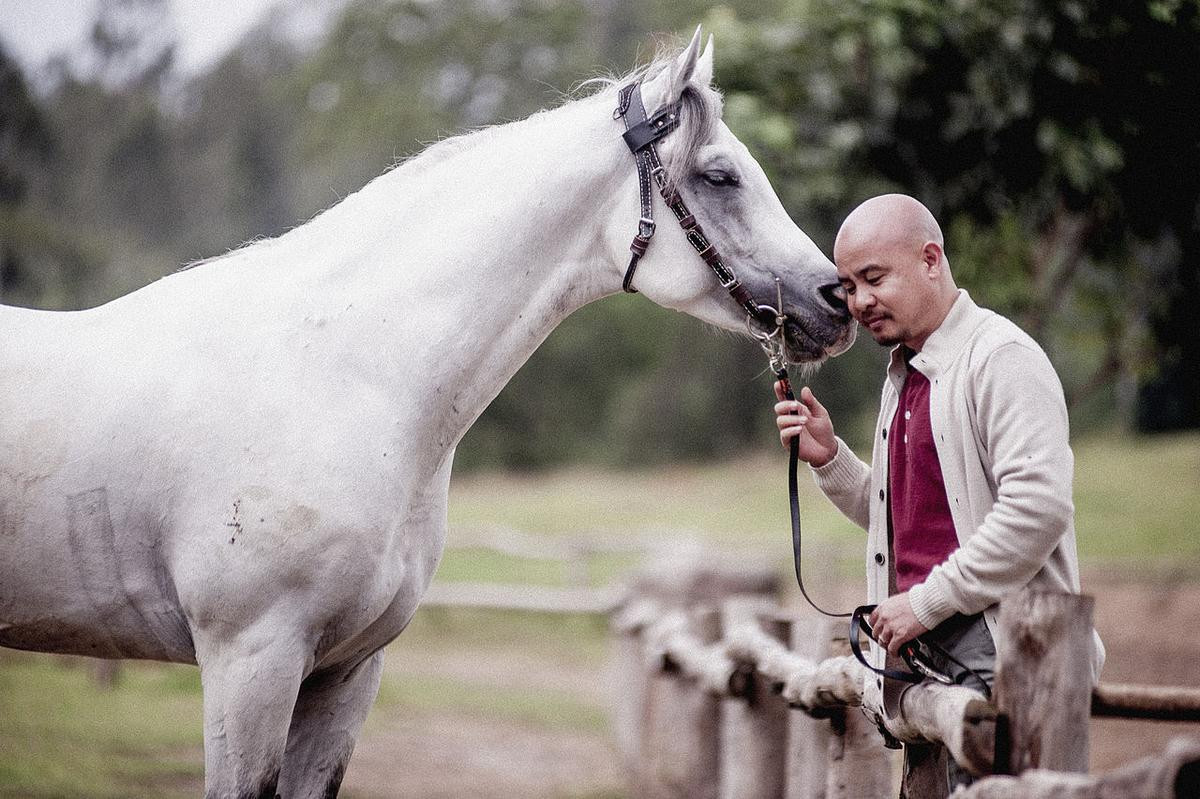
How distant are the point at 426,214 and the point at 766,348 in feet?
2.90

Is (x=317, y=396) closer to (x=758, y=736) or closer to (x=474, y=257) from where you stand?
(x=474, y=257)

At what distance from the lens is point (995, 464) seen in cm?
202

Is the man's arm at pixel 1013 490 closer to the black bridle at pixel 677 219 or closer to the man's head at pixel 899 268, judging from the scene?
the man's head at pixel 899 268

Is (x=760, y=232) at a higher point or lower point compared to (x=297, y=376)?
higher

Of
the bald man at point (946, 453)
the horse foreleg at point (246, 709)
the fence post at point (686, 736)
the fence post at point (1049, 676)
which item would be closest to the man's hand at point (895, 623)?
the bald man at point (946, 453)

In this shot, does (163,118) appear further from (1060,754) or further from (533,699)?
(1060,754)

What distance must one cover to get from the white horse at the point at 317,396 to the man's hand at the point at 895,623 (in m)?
0.70


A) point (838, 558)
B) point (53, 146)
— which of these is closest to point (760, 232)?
point (838, 558)

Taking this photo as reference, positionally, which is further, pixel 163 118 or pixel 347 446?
pixel 163 118

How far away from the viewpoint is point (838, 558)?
15086mm

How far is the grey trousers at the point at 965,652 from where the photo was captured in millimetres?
2113

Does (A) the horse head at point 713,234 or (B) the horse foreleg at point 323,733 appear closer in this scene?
(A) the horse head at point 713,234

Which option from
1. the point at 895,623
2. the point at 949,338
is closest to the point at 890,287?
the point at 949,338

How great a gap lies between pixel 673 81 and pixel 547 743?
6020mm
